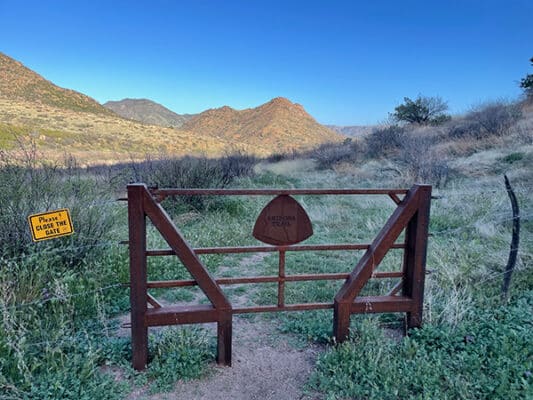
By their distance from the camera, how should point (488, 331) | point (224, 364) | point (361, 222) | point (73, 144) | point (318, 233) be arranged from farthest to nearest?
point (73, 144) < point (361, 222) < point (318, 233) < point (488, 331) < point (224, 364)

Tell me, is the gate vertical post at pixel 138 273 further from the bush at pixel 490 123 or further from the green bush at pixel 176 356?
the bush at pixel 490 123

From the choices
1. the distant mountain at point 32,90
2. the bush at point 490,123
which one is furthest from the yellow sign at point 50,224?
the distant mountain at point 32,90

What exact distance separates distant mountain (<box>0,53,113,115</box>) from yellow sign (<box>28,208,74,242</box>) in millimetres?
43679

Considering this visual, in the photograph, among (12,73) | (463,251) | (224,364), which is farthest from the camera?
(12,73)

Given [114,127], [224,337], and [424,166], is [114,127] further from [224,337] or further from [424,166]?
[224,337]

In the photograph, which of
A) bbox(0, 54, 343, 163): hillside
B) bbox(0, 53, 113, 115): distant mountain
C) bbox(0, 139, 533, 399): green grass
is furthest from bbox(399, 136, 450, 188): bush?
bbox(0, 53, 113, 115): distant mountain

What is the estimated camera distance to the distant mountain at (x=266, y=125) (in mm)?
59188

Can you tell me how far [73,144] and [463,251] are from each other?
3005 cm

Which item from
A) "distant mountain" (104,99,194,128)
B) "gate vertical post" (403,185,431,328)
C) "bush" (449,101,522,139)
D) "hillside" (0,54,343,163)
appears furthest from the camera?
"distant mountain" (104,99,194,128)

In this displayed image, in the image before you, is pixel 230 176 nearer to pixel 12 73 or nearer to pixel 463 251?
pixel 463 251

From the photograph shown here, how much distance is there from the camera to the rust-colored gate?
2564 millimetres

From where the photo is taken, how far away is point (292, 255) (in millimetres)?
5812

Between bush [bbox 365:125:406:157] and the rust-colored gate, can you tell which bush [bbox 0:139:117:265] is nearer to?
the rust-colored gate

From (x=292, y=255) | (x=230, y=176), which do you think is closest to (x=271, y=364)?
(x=292, y=255)
